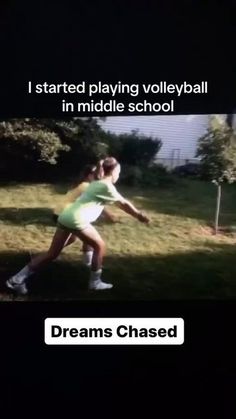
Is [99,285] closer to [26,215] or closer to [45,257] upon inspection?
[45,257]

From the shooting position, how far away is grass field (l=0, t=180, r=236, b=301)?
5.44ft


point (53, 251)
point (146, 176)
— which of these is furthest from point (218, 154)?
point (53, 251)

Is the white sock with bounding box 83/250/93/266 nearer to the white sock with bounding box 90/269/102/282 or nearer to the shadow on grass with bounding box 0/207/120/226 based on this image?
the white sock with bounding box 90/269/102/282

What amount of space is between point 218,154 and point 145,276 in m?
0.47

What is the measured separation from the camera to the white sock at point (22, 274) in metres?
1.69

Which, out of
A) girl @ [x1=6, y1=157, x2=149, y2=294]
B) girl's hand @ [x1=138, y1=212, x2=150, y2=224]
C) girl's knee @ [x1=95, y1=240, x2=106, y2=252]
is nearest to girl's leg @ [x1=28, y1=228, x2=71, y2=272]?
girl @ [x1=6, y1=157, x2=149, y2=294]

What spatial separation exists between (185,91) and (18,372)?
110 centimetres

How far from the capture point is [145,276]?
1.67 meters

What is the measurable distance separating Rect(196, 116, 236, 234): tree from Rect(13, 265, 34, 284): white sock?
65 centimetres

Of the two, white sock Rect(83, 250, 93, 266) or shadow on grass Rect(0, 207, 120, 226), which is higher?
shadow on grass Rect(0, 207, 120, 226)

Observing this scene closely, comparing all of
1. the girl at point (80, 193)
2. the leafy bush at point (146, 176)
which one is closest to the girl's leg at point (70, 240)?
the girl at point (80, 193)

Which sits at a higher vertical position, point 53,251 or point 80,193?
point 80,193
